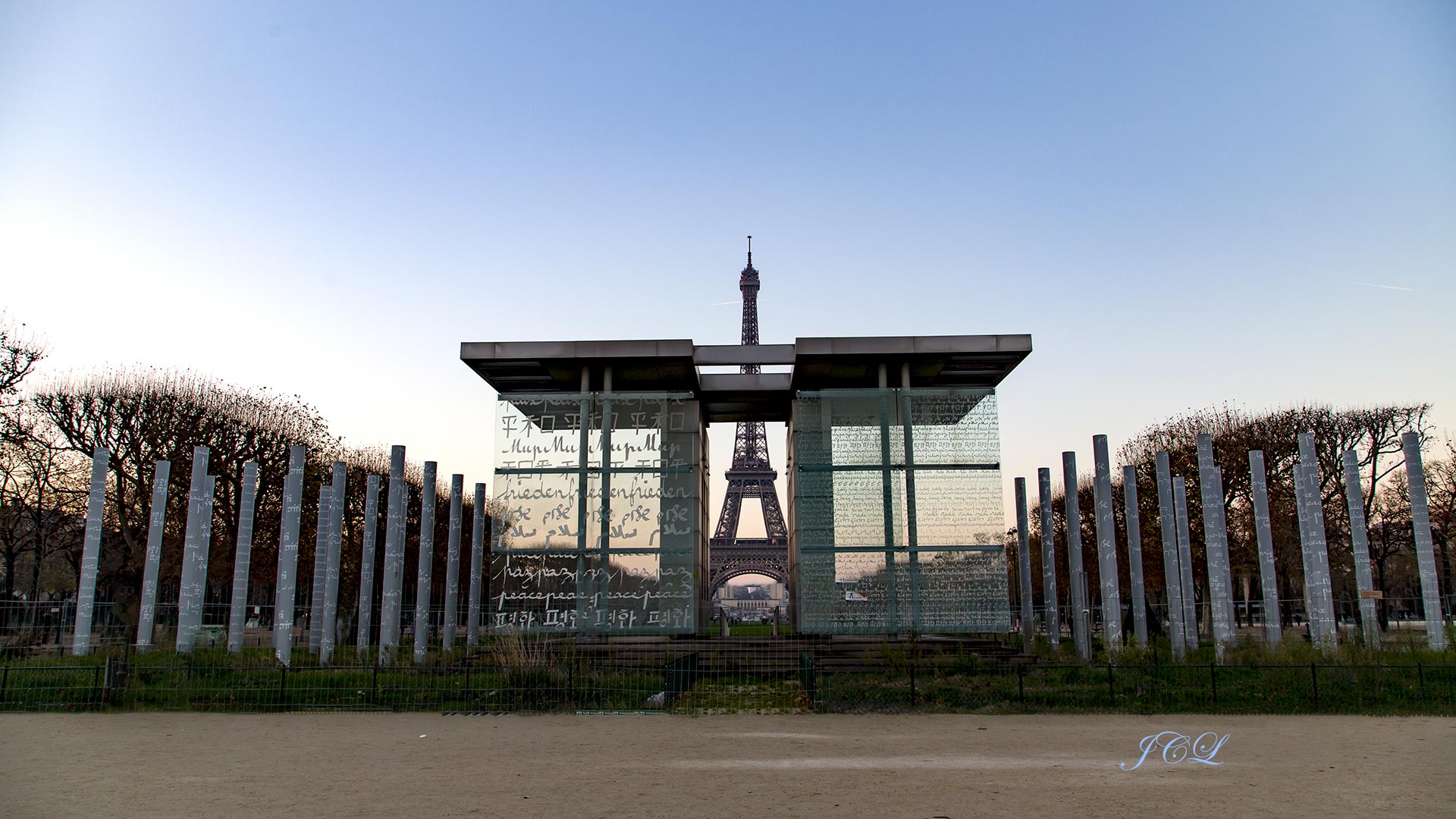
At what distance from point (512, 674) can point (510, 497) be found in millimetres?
6376

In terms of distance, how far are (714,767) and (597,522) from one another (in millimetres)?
11519

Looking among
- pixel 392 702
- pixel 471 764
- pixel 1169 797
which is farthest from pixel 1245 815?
pixel 392 702

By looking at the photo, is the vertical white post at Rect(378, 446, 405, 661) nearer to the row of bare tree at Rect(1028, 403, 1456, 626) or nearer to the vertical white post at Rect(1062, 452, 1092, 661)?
the vertical white post at Rect(1062, 452, 1092, 661)

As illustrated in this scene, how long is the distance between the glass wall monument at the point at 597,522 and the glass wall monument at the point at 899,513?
8.85 ft

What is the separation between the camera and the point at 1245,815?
7.52 metres

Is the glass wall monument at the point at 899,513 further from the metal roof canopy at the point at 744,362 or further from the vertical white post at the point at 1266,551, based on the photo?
the vertical white post at the point at 1266,551

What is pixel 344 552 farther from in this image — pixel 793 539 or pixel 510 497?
pixel 793 539

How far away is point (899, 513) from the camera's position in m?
20.4

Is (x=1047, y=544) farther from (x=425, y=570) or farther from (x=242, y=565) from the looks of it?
(x=242, y=565)

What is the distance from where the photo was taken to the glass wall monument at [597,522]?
20.4 meters

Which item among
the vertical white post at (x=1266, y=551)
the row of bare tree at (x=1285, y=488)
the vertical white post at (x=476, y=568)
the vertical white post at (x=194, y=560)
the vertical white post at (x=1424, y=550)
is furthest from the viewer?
the row of bare tree at (x=1285, y=488)

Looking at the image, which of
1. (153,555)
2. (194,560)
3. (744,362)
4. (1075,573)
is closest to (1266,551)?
(1075,573)

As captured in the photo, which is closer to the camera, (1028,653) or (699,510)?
(1028,653)

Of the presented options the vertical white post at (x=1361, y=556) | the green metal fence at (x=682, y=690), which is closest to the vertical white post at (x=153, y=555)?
the green metal fence at (x=682, y=690)
